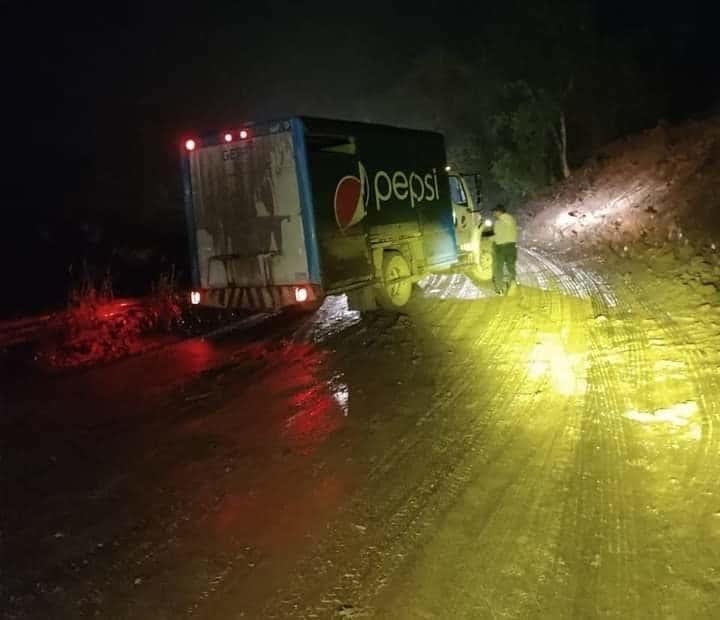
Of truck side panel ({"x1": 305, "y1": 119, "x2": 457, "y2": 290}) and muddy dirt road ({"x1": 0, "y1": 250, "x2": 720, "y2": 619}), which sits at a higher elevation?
truck side panel ({"x1": 305, "y1": 119, "x2": 457, "y2": 290})

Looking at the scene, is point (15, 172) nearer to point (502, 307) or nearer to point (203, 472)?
point (502, 307)

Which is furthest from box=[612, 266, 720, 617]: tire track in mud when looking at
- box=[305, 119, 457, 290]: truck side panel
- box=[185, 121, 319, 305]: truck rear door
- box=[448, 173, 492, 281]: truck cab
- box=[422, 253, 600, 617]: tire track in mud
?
box=[448, 173, 492, 281]: truck cab

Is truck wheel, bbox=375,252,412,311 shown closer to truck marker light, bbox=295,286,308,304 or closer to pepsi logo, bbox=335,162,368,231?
pepsi logo, bbox=335,162,368,231

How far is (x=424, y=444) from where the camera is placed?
608 centimetres

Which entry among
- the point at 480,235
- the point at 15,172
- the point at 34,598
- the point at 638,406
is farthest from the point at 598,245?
the point at 15,172

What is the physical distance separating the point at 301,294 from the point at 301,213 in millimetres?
1179

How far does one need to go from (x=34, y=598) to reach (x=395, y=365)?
5.32 meters

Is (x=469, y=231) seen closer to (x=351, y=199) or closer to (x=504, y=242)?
(x=504, y=242)

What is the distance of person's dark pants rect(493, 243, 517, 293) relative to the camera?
510 inches

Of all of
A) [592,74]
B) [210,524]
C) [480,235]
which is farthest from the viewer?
[592,74]

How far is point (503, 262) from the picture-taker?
13094 millimetres

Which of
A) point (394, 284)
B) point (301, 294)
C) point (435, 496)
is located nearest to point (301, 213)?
point (301, 294)

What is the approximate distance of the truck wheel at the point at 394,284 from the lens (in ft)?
39.1

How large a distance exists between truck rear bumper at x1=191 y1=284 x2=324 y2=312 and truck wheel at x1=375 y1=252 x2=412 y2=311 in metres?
1.69
